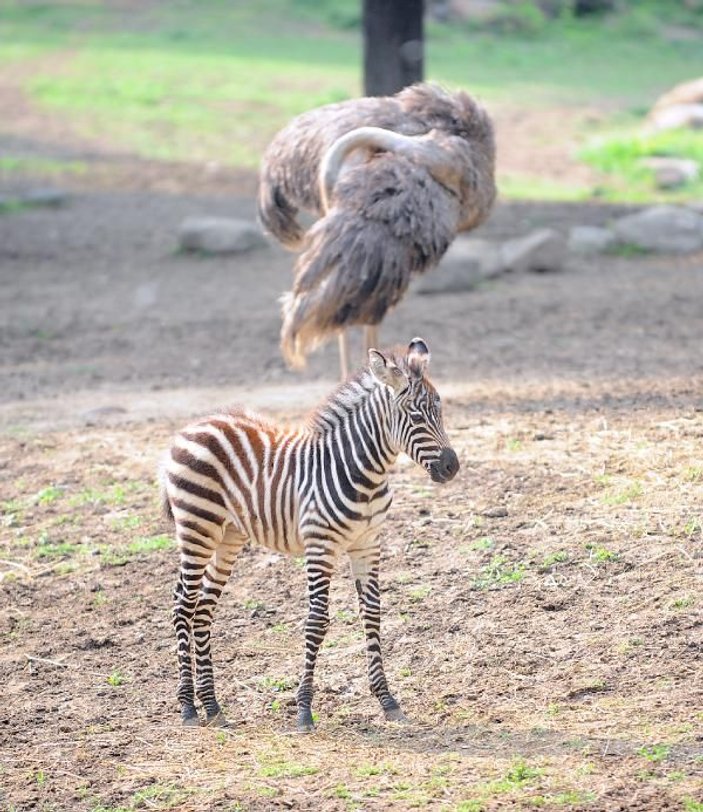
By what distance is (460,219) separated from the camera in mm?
9516

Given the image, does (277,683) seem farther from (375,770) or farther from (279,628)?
(375,770)

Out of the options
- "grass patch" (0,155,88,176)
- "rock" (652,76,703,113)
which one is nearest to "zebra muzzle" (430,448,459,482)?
"grass patch" (0,155,88,176)

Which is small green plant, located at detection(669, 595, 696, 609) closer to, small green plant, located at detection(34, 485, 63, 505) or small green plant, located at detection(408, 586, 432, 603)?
small green plant, located at detection(408, 586, 432, 603)

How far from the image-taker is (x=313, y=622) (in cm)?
549

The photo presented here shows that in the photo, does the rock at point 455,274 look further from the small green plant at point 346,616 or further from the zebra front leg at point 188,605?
the zebra front leg at point 188,605

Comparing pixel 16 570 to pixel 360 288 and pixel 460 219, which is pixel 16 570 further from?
pixel 460 219

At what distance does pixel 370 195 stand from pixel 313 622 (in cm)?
392

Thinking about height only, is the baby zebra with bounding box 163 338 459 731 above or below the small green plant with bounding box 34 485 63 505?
above

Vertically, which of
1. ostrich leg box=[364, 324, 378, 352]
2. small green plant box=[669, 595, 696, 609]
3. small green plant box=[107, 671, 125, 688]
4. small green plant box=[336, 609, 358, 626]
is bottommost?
small green plant box=[107, 671, 125, 688]

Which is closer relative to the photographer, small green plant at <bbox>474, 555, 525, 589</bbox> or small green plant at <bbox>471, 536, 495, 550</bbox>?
small green plant at <bbox>474, 555, 525, 589</bbox>

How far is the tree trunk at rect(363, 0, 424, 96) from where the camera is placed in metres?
15.8

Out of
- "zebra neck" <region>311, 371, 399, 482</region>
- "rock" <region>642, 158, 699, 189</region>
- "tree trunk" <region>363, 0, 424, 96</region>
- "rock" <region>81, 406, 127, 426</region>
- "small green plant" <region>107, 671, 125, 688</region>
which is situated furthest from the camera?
"rock" <region>642, 158, 699, 189</region>

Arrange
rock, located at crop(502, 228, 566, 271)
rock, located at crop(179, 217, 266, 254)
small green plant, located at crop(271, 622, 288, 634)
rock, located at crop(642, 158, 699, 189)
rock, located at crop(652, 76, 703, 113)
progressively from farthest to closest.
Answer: rock, located at crop(652, 76, 703, 113) → rock, located at crop(642, 158, 699, 189) → rock, located at crop(179, 217, 266, 254) → rock, located at crop(502, 228, 566, 271) → small green plant, located at crop(271, 622, 288, 634)

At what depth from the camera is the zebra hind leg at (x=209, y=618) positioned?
18.8 ft
